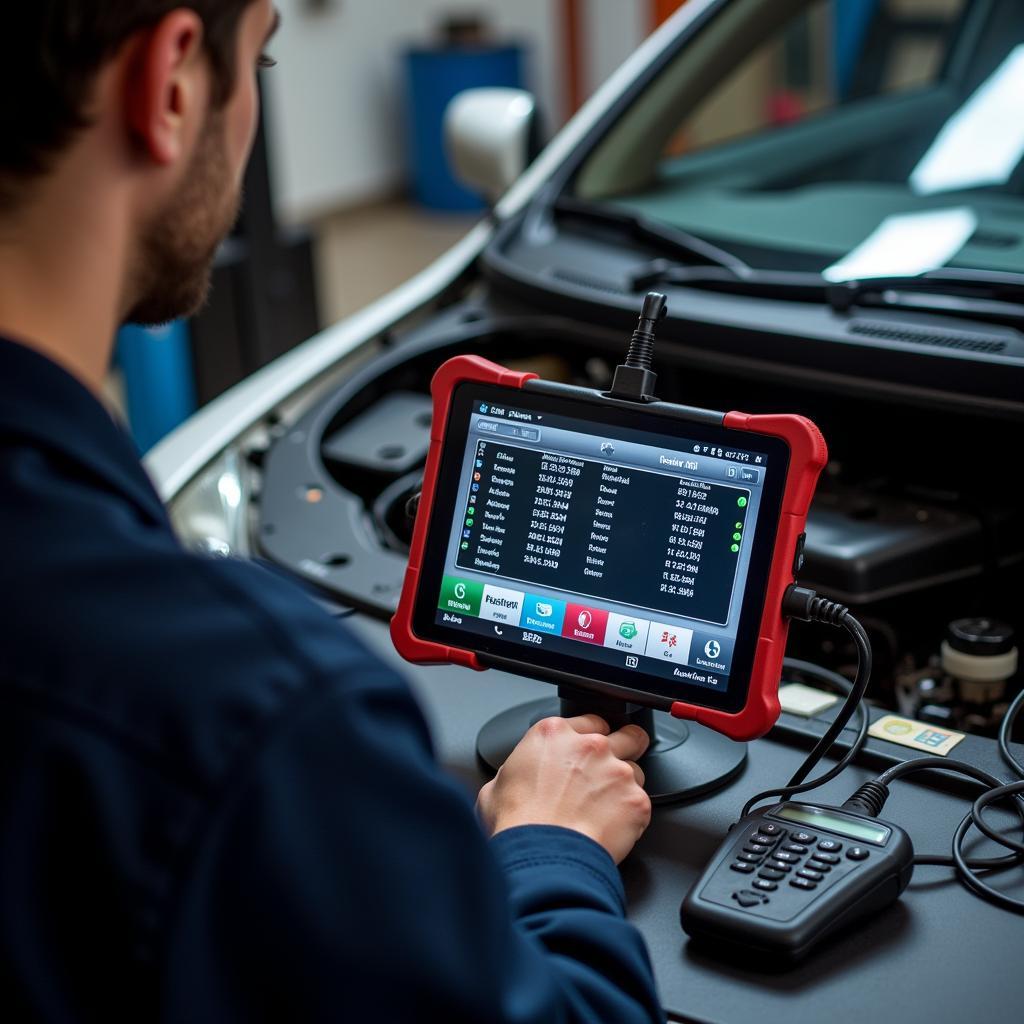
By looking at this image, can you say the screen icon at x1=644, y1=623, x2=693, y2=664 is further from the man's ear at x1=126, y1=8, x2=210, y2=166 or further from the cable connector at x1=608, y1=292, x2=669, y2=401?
the man's ear at x1=126, y1=8, x2=210, y2=166

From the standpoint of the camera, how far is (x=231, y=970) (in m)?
0.64

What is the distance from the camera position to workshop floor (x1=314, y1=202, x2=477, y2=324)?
18.5 feet

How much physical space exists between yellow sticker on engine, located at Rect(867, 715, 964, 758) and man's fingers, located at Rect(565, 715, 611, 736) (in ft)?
0.74

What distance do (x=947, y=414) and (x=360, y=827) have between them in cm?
99

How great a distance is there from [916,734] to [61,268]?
0.78 m

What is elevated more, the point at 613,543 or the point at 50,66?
the point at 50,66

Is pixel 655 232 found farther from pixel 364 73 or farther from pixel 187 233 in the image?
pixel 364 73

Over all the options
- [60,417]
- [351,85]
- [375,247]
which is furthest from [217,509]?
[351,85]

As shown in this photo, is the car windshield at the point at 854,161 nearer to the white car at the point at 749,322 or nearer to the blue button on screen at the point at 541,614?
the white car at the point at 749,322

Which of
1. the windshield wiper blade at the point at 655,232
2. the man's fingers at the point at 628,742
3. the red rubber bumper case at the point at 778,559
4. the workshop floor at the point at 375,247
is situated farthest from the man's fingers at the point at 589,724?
the workshop floor at the point at 375,247

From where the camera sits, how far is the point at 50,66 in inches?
28.3

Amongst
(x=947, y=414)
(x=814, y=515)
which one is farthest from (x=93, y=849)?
(x=947, y=414)

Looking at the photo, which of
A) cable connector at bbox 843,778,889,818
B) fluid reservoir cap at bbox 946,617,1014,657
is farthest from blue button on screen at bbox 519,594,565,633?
fluid reservoir cap at bbox 946,617,1014,657

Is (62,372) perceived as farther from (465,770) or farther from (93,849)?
(465,770)
